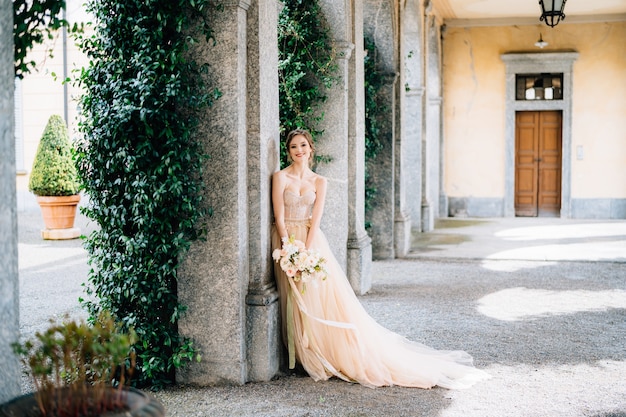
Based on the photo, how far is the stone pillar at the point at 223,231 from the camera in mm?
4469

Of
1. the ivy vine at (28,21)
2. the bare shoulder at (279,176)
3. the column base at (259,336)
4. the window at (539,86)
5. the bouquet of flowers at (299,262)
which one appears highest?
the window at (539,86)

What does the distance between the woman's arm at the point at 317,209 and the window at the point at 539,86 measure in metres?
12.1

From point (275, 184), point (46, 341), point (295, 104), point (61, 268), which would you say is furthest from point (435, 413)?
point (61, 268)

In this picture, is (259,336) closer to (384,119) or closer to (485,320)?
(485,320)

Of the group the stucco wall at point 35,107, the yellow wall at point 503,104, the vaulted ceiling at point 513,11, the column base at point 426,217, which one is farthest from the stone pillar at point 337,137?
the stucco wall at point 35,107

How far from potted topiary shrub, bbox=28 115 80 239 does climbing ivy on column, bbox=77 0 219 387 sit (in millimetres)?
7665

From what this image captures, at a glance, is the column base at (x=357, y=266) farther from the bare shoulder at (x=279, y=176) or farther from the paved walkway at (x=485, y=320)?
the bare shoulder at (x=279, y=176)

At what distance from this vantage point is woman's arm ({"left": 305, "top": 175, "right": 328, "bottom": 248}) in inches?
195

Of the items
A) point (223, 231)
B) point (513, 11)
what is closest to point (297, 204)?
point (223, 231)

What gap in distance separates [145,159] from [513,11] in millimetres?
12622

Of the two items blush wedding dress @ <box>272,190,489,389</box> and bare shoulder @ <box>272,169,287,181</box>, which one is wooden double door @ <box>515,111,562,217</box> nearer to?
blush wedding dress @ <box>272,190,489,389</box>

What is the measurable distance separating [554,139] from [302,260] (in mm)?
12833

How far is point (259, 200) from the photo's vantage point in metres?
4.66

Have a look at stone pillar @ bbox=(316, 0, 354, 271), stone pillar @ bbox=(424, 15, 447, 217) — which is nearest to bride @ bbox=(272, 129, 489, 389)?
stone pillar @ bbox=(316, 0, 354, 271)
